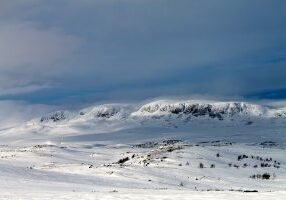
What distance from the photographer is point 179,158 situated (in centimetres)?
6894

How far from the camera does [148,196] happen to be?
3328cm

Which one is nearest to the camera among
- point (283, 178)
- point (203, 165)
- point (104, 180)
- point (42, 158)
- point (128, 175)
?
point (104, 180)

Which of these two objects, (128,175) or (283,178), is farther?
(283,178)

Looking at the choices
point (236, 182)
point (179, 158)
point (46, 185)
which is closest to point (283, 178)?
point (236, 182)

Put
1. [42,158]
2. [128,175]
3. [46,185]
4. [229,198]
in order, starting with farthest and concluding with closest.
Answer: [42,158] → [128,175] → [46,185] → [229,198]

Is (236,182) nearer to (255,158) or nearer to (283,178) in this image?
(283,178)

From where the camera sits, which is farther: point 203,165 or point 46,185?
point 203,165

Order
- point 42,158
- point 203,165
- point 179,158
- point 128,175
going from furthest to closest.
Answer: point 42,158
point 179,158
point 203,165
point 128,175

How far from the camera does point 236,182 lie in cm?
5209

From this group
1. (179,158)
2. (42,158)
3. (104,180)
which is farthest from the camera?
(42,158)

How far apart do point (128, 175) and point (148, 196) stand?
2031 cm

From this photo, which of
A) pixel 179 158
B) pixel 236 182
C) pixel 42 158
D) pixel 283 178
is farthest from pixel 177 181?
pixel 42 158

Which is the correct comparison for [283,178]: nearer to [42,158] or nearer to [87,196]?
[87,196]

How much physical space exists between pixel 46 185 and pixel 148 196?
1187 cm
